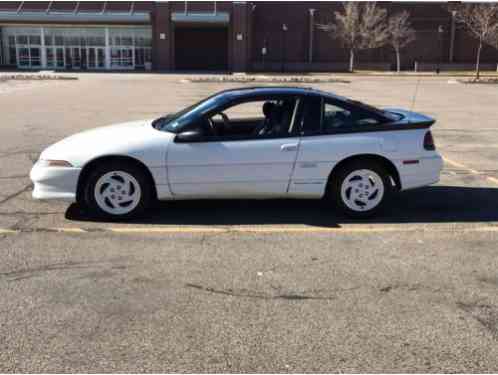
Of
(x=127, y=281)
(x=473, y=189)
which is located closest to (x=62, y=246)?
(x=127, y=281)

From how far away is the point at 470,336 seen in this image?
12.1ft

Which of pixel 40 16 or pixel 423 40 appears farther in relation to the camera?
pixel 423 40

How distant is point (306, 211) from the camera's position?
6.65m

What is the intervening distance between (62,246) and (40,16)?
56.0 meters

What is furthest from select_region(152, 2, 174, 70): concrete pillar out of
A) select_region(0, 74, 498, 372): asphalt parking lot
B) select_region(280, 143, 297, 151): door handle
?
select_region(280, 143, 297, 151): door handle

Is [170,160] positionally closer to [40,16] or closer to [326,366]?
[326,366]

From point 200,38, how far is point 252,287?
59900 mm

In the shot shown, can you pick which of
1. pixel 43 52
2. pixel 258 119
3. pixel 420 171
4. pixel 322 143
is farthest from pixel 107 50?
pixel 420 171

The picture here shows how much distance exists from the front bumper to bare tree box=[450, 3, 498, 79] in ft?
141

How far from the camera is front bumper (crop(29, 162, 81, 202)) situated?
592cm

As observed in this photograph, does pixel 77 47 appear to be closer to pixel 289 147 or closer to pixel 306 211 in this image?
pixel 306 211

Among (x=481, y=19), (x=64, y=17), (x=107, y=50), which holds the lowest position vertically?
(x=107, y=50)

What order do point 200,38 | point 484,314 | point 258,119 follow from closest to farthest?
point 484,314 < point 258,119 < point 200,38

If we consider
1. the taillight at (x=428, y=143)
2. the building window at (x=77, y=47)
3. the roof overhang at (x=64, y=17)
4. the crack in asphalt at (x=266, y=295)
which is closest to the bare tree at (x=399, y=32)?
the building window at (x=77, y=47)
